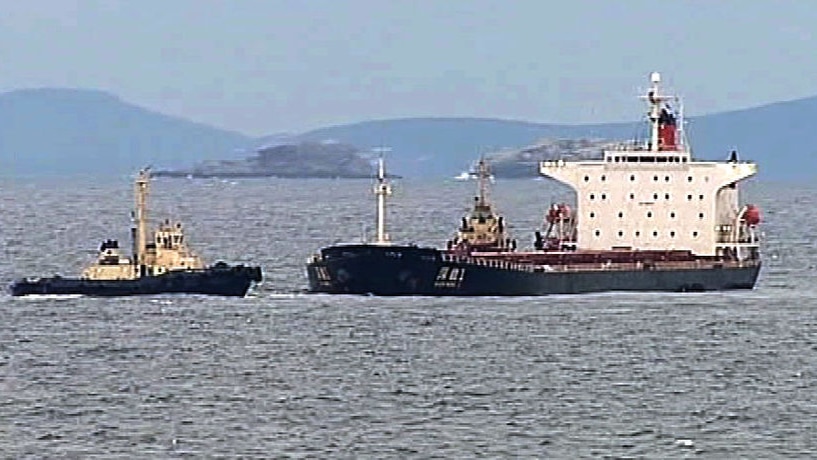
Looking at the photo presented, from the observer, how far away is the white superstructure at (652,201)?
87.6m

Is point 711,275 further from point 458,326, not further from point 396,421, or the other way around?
point 396,421

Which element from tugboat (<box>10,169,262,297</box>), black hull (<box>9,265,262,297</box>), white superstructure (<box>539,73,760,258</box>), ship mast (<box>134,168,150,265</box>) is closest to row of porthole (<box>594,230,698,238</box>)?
white superstructure (<box>539,73,760,258</box>)

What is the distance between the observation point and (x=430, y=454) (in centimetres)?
4400

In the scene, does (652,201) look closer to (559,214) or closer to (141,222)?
(559,214)

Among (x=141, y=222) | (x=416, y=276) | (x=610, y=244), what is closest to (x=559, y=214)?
(x=610, y=244)

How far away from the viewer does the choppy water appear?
45656 millimetres

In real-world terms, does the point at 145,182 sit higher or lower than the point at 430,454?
higher

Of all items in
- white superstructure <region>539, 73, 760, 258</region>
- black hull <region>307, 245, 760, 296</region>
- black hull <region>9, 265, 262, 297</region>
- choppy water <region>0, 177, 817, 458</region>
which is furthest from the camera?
white superstructure <region>539, 73, 760, 258</region>

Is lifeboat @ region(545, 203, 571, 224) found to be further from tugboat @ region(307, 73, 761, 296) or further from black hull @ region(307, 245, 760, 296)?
black hull @ region(307, 245, 760, 296)

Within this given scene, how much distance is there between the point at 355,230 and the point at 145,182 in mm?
71781

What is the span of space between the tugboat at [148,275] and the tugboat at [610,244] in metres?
3.65

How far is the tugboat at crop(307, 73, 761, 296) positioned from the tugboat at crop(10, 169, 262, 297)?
3.65m

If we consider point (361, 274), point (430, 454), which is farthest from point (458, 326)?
point (430, 454)

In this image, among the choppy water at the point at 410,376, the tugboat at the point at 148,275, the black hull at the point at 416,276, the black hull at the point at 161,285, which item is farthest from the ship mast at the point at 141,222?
the black hull at the point at 416,276
